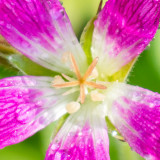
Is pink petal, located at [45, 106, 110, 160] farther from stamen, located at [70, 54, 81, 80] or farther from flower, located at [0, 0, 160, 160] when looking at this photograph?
stamen, located at [70, 54, 81, 80]

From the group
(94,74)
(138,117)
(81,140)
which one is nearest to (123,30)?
(94,74)

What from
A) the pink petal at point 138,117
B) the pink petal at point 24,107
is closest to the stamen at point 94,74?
the pink petal at point 138,117

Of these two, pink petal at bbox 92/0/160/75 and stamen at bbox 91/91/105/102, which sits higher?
pink petal at bbox 92/0/160/75

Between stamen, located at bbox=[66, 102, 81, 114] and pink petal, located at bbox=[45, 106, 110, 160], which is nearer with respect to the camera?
pink petal, located at bbox=[45, 106, 110, 160]

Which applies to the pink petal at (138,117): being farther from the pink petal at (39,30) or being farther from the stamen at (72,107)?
the pink petal at (39,30)

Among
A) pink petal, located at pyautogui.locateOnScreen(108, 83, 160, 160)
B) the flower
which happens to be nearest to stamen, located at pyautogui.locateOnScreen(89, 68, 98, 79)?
the flower

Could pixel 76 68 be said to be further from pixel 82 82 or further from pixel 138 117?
pixel 138 117
